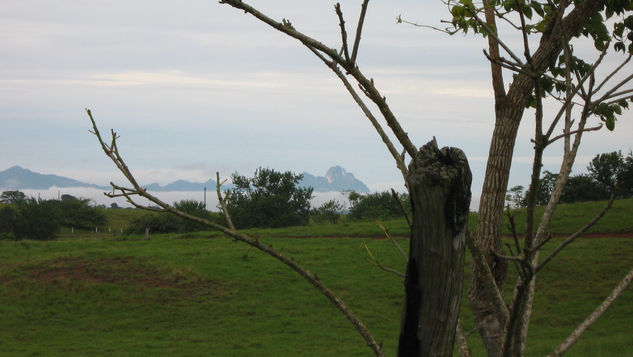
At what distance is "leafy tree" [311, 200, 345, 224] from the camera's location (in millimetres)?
53219

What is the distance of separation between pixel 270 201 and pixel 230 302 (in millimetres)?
26727

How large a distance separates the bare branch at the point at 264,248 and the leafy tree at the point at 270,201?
4297 cm

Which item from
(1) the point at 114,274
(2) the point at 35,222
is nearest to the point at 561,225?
(1) the point at 114,274

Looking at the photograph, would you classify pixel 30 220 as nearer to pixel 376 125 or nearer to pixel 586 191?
pixel 586 191

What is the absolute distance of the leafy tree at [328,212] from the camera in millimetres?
53219

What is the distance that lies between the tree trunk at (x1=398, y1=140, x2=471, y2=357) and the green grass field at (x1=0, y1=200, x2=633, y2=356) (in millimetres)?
11740

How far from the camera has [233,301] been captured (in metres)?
20.4

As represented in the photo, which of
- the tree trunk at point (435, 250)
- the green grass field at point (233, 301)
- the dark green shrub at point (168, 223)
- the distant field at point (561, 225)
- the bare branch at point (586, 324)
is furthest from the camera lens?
the dark green shrub at point (168, 223)

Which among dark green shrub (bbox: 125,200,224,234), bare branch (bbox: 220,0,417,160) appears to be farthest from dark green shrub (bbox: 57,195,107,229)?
bare branch (bbox: 220,0,417,160)

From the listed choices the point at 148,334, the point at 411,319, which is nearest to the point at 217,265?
the point at 148,334

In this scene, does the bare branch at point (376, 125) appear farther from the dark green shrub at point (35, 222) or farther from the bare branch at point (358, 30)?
the dark green shrub at point (35, 222)

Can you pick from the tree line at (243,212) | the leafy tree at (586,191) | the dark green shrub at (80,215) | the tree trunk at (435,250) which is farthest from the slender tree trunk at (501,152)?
the dark green shrub at (80,215)

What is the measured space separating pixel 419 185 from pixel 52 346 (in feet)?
55.1

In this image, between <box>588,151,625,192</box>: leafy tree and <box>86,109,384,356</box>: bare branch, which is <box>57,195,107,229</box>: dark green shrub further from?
<box>86,109,384,356</box>: bare branch
